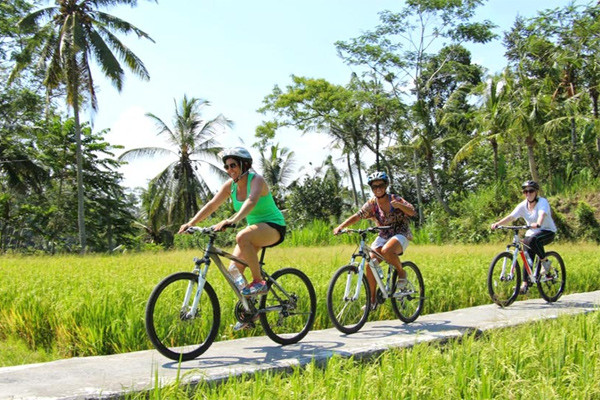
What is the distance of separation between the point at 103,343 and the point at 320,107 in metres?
26.0

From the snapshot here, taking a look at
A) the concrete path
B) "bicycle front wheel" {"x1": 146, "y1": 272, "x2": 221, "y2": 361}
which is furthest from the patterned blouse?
"bicycle front wheel" {"x1": 146, "y1": 272, "x2": 221, "y2": 361}

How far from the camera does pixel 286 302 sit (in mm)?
5359

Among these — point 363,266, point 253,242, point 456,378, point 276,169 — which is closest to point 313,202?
point 276,169

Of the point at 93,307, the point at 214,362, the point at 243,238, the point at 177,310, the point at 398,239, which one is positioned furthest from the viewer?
the point at 398,239

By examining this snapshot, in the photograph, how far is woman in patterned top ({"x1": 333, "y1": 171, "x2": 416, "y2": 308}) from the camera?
6.32 metres

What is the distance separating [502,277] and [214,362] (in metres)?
4.89

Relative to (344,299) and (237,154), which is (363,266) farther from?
(237,154)

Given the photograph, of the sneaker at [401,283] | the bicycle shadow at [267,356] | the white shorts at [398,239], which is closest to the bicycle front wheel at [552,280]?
the sneaker at [401,283]

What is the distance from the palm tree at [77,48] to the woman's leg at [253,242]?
1883cm

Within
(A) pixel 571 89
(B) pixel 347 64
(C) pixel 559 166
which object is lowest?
(C) pixel 559 166

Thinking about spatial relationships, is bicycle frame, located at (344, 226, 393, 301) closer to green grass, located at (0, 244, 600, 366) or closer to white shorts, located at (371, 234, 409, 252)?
white shorts, located at (371, 234, 409, 252)

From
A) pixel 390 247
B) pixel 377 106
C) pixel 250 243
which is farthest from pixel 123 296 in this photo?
pixel 377 106

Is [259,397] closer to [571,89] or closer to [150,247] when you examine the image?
[571,89]

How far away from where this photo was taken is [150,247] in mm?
32062
